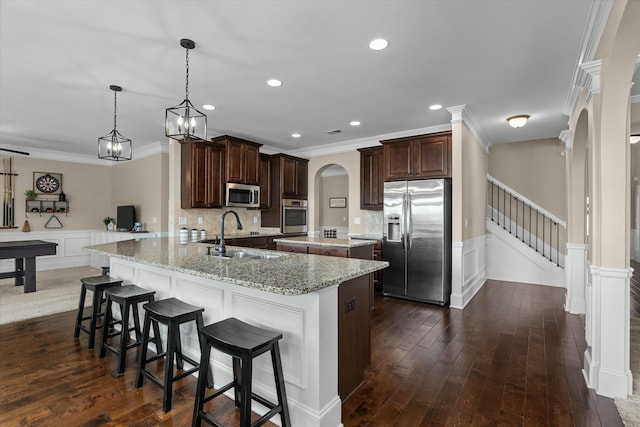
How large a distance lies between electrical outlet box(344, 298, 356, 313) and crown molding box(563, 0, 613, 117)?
2.38 metres

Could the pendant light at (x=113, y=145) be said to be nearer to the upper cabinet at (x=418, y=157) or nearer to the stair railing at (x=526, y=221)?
the upper cabinet at (x=418, y=157)

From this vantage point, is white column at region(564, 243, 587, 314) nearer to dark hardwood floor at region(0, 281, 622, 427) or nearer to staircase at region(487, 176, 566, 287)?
dark hardwood floor at region(0, 281, 622, 427)

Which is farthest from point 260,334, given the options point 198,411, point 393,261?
point 393,261

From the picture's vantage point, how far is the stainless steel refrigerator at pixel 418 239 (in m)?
4.40

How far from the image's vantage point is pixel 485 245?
5930 mm

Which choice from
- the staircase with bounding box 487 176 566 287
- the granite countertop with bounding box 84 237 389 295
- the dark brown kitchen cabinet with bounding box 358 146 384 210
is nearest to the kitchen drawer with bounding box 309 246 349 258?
the granite countertop with bounding box 84 237 389 295

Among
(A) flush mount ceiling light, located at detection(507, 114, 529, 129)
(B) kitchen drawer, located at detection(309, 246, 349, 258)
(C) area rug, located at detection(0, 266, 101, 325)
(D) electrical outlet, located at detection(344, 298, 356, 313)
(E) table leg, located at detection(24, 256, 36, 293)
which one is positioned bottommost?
(C) area rug, located at detection(0, 266, 101, 325)

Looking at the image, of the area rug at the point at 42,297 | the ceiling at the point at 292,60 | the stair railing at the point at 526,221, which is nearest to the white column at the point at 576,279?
the stair railing at the point at 526,221

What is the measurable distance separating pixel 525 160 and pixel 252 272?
6139mm

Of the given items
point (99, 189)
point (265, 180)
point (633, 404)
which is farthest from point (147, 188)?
point (633, 404)

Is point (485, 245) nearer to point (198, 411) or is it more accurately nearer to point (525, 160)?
point (525, 160)

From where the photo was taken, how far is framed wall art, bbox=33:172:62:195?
22.1 feet

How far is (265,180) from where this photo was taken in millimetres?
6246

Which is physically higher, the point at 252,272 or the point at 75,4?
the point at 75,4
